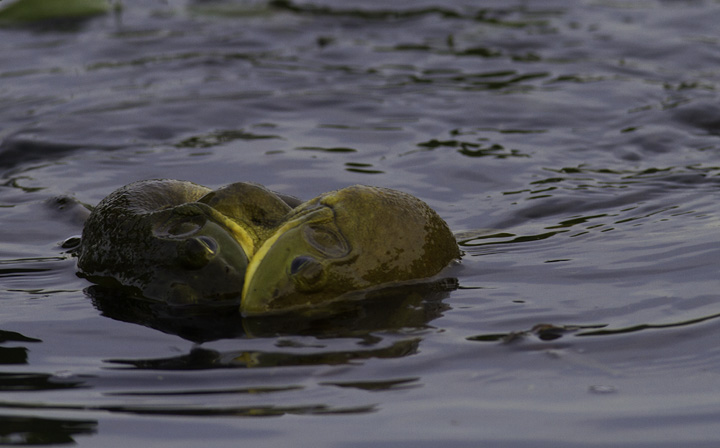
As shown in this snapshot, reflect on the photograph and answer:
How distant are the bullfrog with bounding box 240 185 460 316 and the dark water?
0.45ft

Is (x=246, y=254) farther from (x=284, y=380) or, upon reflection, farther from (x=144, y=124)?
(x=144, y=124)

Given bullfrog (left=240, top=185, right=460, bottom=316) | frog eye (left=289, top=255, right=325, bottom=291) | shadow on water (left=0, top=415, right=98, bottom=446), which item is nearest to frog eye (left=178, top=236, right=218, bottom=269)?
bullfrog (left=240, top=185, right=460, bottom=316)

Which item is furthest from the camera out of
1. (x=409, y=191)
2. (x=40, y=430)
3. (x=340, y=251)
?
(x=409, y=191)

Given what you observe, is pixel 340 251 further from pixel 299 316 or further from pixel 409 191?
pixel 409 191

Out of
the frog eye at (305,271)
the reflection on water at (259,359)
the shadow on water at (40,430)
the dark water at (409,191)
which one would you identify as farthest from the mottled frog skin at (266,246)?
the shadow on water at (40,430)

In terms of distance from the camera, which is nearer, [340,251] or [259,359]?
[259,359]

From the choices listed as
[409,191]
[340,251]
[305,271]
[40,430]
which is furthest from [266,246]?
[409,191]

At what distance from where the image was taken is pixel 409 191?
5.48 meters

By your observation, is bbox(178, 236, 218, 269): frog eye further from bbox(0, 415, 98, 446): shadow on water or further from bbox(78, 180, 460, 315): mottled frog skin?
bbox(0, 415, 98, 446): shadow on water

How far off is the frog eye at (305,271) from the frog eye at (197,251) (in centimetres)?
33

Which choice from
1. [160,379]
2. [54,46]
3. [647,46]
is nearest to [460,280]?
[160,379]

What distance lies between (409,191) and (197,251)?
2.12 m

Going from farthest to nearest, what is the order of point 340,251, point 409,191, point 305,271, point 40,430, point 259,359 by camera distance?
point 409,191 < point 340,251 < point 305,271 < point 259,359 < point 40,430

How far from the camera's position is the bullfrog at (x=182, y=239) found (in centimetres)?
367
